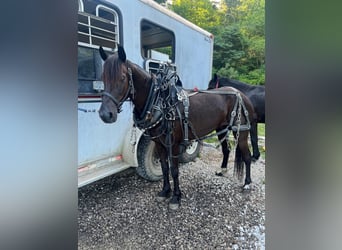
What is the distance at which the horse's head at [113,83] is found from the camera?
2.81 feet

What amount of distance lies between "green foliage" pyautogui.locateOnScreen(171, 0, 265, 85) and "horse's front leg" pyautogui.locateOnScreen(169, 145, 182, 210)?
1.84ft

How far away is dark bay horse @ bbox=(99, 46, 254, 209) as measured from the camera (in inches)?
35.6

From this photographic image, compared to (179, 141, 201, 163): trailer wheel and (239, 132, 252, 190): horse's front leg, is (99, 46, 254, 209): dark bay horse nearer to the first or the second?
(239, 132, 252, 190): horse's front leg

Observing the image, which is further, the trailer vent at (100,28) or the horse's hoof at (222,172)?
the horse's hoof at (222,172)

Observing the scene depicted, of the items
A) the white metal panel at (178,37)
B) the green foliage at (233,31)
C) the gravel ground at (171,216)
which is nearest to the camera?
the green foliage at (233,31)

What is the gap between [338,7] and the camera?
419 millimetres

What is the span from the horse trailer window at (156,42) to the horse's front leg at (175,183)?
571 millimetres

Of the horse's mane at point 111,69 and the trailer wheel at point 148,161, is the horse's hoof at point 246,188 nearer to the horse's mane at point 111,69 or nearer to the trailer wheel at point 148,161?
the trailer wheel at point 148,161

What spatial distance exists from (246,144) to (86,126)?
1041mm

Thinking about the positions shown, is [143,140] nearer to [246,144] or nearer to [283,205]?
[246,144]

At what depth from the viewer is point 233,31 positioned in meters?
0.88

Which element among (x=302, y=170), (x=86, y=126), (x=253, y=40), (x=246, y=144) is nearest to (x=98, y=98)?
(x=86, y=126)

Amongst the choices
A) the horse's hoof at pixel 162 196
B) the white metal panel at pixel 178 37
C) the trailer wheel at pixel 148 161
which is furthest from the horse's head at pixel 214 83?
the horse's hoof at pixel 162 196

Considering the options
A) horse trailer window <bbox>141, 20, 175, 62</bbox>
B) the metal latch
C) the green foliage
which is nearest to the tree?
the green foliage
